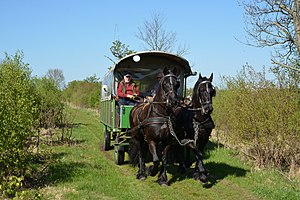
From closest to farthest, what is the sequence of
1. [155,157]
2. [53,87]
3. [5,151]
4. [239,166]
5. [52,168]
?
1. [5,151]
2. [155,157]
3. [52,168]
4. [239,166]
5. [53,87]

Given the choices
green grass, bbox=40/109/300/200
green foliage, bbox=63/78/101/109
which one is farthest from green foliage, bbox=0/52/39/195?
green foliage, bbox=63/78/101/109

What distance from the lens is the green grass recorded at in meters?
7.36

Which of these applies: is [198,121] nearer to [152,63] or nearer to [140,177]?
[140,177]

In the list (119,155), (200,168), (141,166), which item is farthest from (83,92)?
(200,168)

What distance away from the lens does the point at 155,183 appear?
8430 millimetres

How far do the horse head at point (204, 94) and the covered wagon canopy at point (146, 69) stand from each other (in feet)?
9.00

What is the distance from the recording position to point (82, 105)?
5319cm

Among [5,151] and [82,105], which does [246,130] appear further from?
[82,105]

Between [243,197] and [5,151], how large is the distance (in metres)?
4.63

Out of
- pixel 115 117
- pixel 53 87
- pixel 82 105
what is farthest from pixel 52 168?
pixel 82 105

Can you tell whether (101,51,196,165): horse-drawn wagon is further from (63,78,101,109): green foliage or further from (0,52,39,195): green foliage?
(63,78,101,109): green foliage

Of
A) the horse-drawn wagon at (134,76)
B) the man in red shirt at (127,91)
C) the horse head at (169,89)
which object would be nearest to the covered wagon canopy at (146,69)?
the horse-drawn wagon at (134,76)

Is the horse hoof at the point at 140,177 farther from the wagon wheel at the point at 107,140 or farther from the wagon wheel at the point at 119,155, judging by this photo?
the wagon wheel at the point at 107,140

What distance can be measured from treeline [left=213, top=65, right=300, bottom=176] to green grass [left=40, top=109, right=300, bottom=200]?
0.57 m
